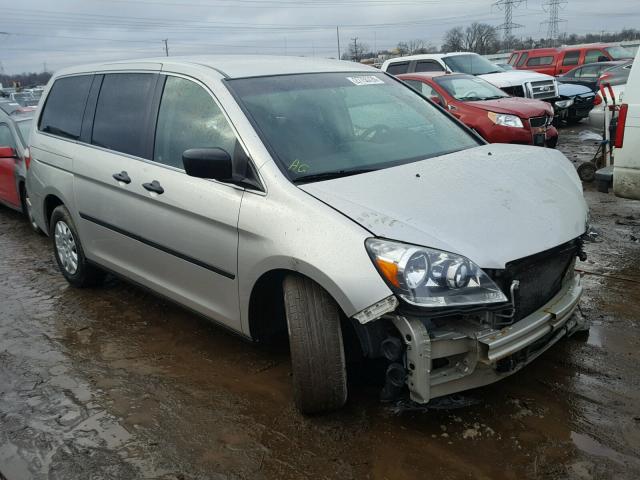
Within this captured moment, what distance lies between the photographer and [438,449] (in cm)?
288

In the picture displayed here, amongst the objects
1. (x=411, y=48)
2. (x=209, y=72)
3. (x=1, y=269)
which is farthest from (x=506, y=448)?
(x=411, y=48)

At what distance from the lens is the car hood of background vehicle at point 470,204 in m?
2.75

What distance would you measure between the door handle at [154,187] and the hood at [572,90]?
13.9 metres

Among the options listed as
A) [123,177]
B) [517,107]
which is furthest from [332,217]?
[517,107]

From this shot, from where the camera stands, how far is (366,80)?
13.7 feet

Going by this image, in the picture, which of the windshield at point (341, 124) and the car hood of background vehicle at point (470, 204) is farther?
the windshield at point (341, 124)

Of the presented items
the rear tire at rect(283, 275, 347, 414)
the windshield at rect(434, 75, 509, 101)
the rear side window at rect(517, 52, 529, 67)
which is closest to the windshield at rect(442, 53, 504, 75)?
the windshield at rect(434, 75, 509, 101)

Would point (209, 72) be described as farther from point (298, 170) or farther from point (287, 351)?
point (287, 351)

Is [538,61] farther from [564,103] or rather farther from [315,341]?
[315,341]

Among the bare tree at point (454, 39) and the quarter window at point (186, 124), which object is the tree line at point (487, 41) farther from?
the quarter window at point (186, 124)

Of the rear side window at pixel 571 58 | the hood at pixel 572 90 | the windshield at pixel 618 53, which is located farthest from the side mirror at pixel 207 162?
the rear side window at pixel 571 58

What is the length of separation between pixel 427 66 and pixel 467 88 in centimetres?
316

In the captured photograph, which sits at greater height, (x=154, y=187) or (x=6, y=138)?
(x=154, y=187)

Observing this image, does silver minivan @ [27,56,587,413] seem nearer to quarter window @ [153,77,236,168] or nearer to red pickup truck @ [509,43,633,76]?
quarter window @ [153,77,236,168]
